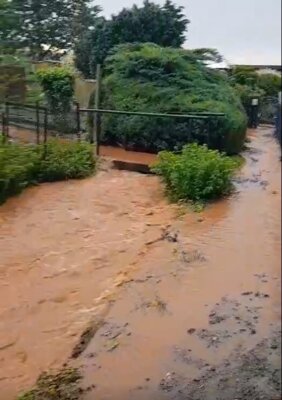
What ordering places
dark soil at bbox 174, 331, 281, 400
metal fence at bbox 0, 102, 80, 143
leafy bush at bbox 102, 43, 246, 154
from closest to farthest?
dark soil at bbox 174, 331, 281, 400 → metal fence at bbox 0, 102, 80, 143 → leafy bush at bbox 102, 43, 246, 154

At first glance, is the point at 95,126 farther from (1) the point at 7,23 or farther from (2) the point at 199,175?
(1) the point at 7,23

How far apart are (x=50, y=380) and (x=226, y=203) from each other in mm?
2889

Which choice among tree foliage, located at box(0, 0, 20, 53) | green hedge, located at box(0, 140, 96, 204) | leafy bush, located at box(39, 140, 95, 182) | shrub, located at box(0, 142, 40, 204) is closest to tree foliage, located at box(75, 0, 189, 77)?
tree foliage, located at box(0, 0, 20, 53)

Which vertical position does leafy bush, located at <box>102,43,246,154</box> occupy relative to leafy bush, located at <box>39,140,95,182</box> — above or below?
above

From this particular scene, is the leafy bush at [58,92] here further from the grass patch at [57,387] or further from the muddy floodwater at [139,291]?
the grass patch at [57,387]

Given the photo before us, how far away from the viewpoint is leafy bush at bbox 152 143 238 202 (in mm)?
4840

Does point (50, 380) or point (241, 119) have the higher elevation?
point (241, 119)

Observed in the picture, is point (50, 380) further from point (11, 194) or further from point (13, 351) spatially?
point (11, 194)

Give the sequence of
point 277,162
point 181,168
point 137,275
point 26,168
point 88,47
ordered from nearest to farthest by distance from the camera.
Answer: point 277,162 < point 88,47 < point 137,275 < point 181,168 < point 26,168

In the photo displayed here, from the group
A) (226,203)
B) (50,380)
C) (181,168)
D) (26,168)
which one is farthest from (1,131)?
(50,380)

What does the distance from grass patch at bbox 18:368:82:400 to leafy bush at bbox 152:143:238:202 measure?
2.82 m

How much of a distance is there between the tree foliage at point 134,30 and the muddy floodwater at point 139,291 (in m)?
0.42

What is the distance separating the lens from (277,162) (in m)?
0.53

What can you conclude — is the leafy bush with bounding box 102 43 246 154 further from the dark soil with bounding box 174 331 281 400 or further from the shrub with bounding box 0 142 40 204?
the dark soil with bounding box 174 331 281 400
